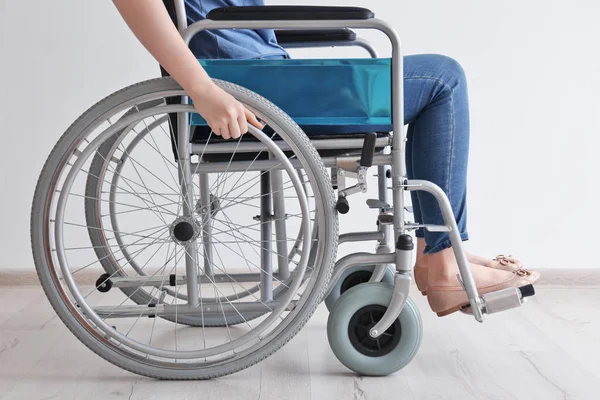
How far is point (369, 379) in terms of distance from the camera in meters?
1.62

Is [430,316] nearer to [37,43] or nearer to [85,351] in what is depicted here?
[85,351]

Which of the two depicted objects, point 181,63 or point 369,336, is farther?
point 369,336

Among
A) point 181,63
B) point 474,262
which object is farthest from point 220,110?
point 474,262

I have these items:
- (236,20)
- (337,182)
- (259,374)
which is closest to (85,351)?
(259,374)

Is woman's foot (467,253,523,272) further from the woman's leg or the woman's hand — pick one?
the woman's hand

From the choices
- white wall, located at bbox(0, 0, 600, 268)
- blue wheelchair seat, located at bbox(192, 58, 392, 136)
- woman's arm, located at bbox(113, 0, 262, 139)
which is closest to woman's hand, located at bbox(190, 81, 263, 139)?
woman's arm, located at bbox(113, 0, 262, 139)

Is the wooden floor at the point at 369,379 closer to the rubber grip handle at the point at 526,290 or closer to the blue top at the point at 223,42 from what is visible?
the rubber grip handle at the point at 526,290

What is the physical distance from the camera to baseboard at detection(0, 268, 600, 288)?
2.53 metres

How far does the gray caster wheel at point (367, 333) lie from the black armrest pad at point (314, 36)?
623 mm

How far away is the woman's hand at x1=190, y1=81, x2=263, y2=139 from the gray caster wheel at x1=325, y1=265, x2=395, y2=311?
0.71 meters

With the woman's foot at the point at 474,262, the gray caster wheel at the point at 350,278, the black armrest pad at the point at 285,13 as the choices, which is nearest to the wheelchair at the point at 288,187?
the black armrest pad at the point at 285,13

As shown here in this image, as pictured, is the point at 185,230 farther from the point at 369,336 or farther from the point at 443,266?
the point at 443,266

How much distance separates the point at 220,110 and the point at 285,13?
0.21m

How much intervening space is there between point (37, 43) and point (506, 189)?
5.01 feet
